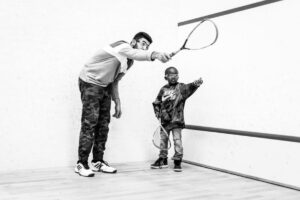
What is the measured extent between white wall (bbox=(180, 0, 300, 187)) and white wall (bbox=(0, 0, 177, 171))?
20.2 inches

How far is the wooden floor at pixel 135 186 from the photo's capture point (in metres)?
2.47

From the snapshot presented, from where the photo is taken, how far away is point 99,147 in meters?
3.26

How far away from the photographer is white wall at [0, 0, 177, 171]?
10.5 ft

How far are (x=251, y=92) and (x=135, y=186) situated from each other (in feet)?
3.80

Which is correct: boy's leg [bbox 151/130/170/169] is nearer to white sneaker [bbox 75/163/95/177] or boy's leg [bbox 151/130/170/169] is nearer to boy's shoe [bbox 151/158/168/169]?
boy's shoe [bbox 151/158/168/169]

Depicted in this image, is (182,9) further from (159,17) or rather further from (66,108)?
(66,108)

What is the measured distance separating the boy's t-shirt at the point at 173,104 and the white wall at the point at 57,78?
412 mm

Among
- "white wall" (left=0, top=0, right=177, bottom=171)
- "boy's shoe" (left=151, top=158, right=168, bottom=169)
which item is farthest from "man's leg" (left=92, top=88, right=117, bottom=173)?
"boy's shoe" (left=151, top=158, right=168, bottom=169)

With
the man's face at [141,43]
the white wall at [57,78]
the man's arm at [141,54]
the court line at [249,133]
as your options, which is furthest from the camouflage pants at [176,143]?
the man's arm at [141,54]

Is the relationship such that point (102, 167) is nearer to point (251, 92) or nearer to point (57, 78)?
point (57, 78)

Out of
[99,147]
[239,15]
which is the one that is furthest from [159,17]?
[99,147]

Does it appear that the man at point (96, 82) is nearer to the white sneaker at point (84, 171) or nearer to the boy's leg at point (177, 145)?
the white sneaker at point (84, 171)

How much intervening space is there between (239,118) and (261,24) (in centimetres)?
75

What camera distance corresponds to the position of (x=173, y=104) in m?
3.42
